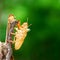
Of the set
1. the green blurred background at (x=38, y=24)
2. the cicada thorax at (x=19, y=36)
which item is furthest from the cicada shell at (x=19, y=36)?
the green blurred background at (x=38, y=24)

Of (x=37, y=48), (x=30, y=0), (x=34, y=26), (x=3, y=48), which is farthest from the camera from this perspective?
(x=37, y=48)

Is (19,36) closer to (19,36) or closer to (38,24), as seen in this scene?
(19,36)

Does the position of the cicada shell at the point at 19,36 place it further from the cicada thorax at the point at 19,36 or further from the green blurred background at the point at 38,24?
the green blurred background at the point at 38,24

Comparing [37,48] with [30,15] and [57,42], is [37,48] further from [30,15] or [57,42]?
[30,15]

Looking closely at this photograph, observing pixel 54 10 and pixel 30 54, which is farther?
pixel 30 54

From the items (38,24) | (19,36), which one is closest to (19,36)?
(19,36)

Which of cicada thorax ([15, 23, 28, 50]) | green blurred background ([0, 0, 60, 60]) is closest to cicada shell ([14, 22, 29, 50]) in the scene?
cicada thorax ([15, 23, 28, 50])

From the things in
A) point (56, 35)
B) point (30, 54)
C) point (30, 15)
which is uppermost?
point (30, 15)

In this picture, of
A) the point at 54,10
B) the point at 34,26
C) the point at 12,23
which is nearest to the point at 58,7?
the point at 54,10
